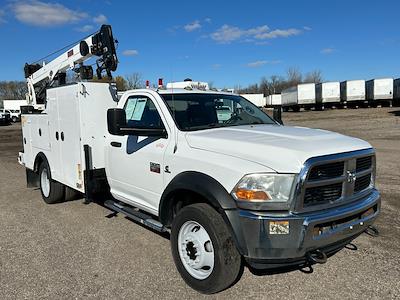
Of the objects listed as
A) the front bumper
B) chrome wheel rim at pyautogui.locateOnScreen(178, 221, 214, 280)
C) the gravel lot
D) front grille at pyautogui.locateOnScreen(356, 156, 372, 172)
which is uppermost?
front grille at pyautogui.locateOnScreen(356, 156, 372, 172)

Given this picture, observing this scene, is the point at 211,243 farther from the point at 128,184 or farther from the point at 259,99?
the point at 259,99

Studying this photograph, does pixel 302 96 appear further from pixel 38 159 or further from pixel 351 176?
pixel 351 176

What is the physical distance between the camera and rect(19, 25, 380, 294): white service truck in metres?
3.13

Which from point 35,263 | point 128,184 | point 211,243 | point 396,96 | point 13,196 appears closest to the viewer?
point 211,243

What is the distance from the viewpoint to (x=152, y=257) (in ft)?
14.8

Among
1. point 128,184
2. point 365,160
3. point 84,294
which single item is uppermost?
point 365,160

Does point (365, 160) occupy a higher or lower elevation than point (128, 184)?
higher

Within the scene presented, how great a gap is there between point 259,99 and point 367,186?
7609cm

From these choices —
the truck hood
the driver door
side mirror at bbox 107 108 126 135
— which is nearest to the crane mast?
the driver door

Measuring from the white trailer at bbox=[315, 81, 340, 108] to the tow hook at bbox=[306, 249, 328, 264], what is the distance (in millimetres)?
49614

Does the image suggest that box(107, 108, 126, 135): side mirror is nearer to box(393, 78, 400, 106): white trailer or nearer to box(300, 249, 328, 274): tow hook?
box(300, 249, 328, 274): tow hook

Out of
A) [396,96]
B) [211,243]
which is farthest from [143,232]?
[396,96]

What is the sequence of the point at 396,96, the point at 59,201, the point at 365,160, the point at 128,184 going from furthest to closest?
the point at 396,96, the point at 59,201, the point at 128,184, the point at 365,160

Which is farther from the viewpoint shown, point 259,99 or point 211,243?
point 259,99
